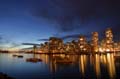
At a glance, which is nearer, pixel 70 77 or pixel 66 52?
pixel 70 77

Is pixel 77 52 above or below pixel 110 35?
below

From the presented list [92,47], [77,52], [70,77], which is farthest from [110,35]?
[70,77]

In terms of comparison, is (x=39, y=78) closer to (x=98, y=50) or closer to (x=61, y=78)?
(x=61, y=78)

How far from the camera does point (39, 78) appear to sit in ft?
186

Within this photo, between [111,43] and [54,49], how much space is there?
161ft

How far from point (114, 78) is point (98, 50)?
5417 inches

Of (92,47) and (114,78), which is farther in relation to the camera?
(92,47)

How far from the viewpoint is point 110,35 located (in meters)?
182

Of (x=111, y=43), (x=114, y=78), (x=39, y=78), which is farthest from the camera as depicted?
(x=111, y=43)

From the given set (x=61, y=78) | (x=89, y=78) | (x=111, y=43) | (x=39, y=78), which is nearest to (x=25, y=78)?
(x=39, y=78)

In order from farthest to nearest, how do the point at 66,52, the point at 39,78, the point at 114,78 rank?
the point at 66,52
the point at 39,78
the point at 114,78

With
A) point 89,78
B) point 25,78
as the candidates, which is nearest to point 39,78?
point 25,78

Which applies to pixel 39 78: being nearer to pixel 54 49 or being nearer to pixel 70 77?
pixel 70 77

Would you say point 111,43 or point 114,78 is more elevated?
point 111,43
